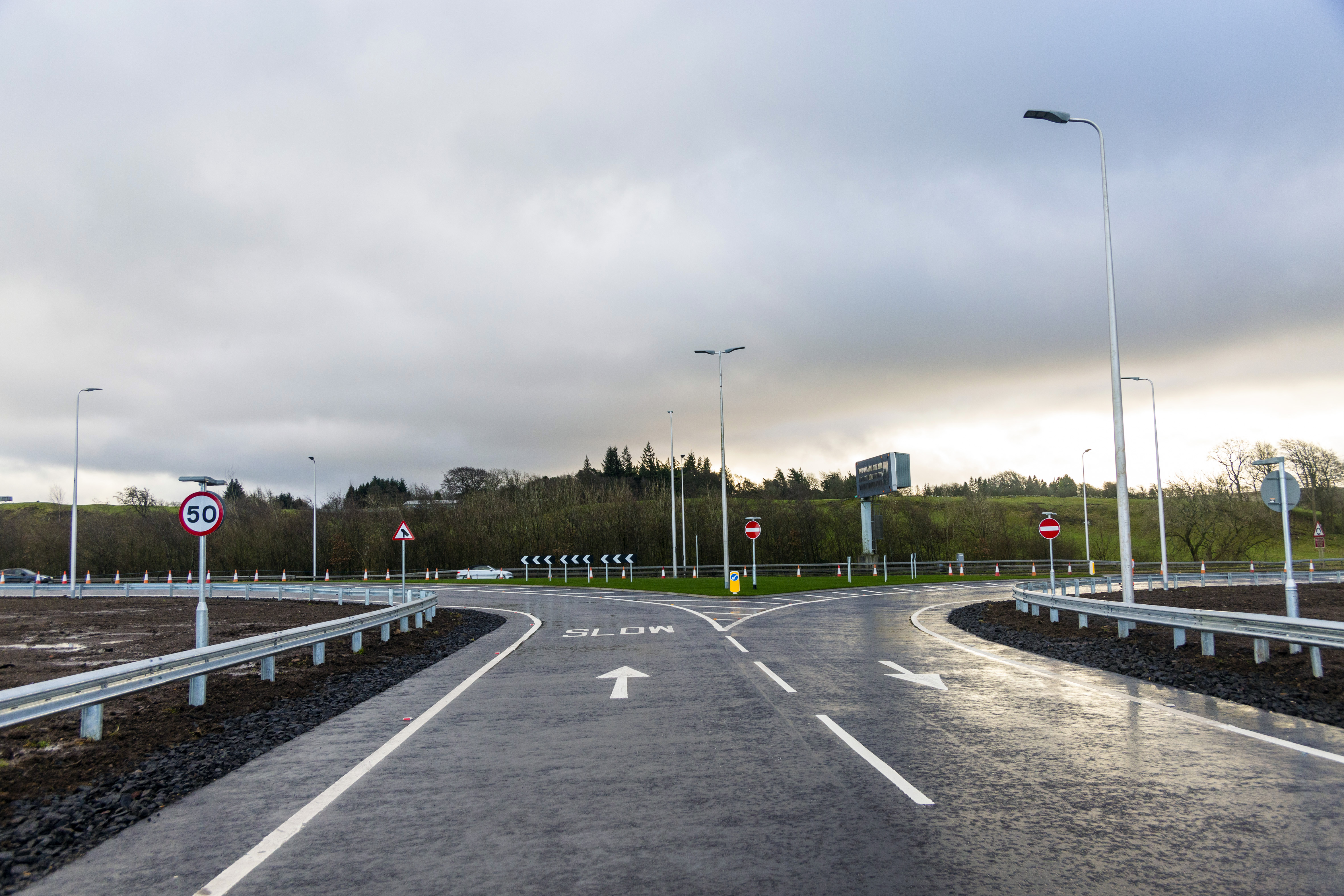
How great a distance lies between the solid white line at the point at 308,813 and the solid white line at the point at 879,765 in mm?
4158

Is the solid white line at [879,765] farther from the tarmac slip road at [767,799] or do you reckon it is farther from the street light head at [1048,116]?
the street light head at [1048,116]

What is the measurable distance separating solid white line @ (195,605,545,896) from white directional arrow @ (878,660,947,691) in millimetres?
6225

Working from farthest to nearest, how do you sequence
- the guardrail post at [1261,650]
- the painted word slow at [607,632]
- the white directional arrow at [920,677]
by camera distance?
1. the painted word slow at [607,632]
2. the guardrail post at [1261,650]
3. the white directional arrow at [920,677]

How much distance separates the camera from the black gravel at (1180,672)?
10062mm

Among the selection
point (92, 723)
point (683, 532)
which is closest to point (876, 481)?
point (683, 532)

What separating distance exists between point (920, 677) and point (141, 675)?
9.84 m

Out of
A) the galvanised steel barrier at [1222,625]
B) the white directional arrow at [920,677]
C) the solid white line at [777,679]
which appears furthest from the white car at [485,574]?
the white directional arrow at [920,677]

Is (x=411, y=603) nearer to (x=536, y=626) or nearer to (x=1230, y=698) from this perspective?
(x=536, y=626)

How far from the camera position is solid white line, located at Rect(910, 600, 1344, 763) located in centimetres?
762

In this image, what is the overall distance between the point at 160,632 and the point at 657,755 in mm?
19987

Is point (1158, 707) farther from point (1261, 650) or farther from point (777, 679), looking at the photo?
point (777, 679)

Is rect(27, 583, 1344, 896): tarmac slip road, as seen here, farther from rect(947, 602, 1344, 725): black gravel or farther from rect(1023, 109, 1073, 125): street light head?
rect(1023, 109, 1073, 125): street light head

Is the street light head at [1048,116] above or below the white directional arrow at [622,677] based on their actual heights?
above

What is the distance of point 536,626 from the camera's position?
23.2 metres
